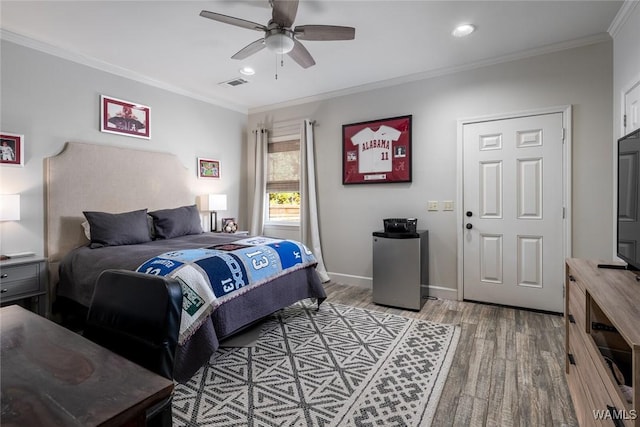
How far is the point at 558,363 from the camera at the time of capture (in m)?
2.24

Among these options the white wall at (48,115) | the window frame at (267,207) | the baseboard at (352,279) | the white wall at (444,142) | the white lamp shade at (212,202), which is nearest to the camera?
the white wall at (48,115)

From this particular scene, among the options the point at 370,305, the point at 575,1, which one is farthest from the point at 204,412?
the point at 575,1

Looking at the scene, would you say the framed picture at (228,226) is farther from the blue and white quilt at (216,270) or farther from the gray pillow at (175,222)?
the blue and white quilt at (216,270)

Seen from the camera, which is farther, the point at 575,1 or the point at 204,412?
the point at 575,1

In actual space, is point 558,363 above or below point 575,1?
below

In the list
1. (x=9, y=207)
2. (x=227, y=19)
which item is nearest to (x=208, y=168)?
(x=9, y=207)

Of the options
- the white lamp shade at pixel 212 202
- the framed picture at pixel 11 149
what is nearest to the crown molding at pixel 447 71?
the white lamp shade at pixel 212 202

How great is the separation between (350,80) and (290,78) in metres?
0.77

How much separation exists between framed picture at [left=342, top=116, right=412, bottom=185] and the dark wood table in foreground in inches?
141

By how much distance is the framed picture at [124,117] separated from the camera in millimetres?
3523

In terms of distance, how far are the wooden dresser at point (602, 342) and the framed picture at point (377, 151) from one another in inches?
89.5

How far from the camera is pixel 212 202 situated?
14.4 ft

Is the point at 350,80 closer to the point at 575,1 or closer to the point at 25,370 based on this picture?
the point at 575,1

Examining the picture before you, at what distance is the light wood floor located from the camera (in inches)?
68.2
